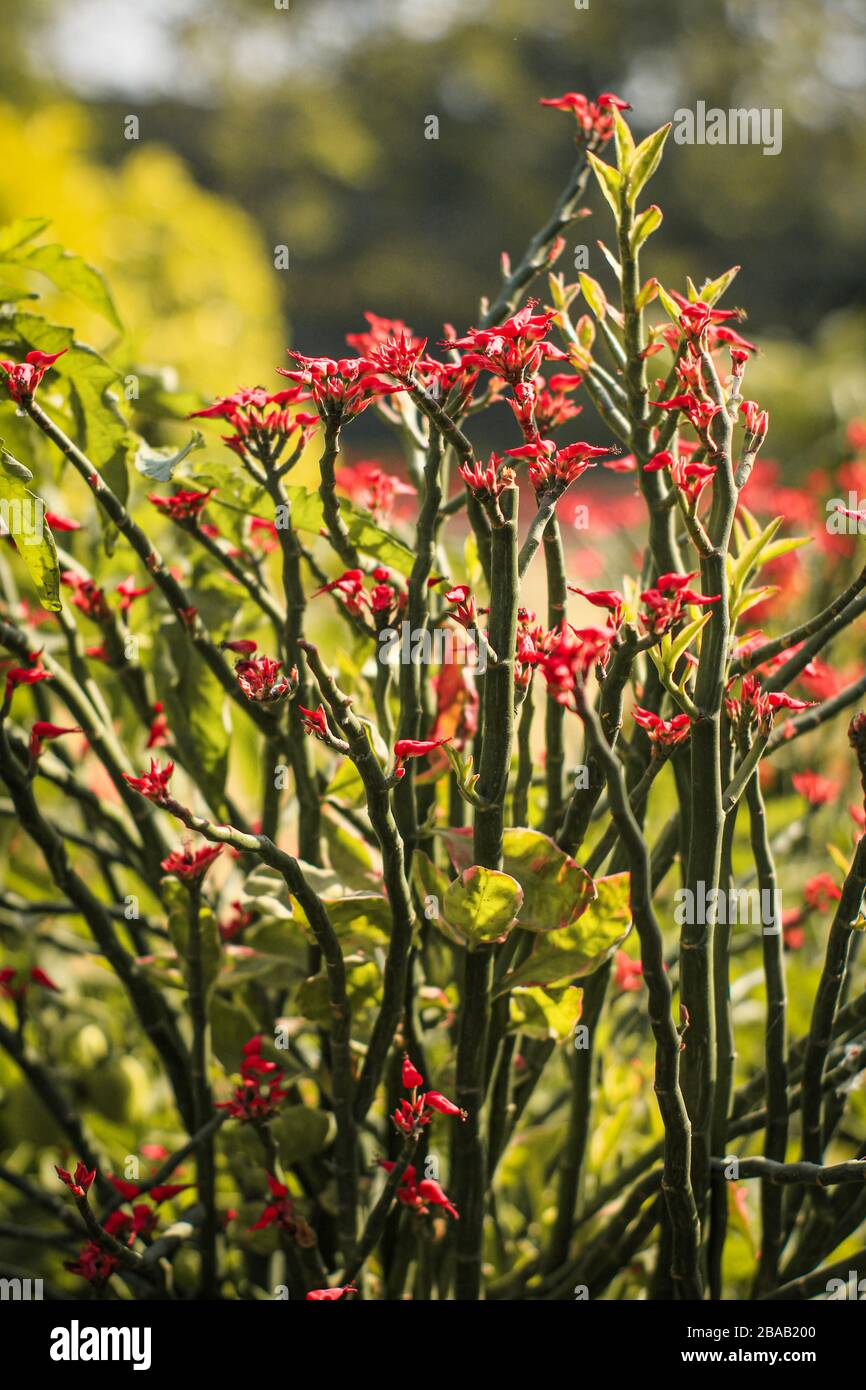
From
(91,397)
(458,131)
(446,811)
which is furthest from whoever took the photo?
(458,131)

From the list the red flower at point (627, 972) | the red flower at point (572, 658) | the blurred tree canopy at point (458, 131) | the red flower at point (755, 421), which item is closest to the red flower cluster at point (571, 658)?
the red flower at point (572, 658)

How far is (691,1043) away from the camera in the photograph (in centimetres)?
50

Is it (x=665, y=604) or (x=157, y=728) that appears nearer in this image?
(x=665, y=604)

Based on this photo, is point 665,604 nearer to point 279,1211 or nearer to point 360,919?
point 360,919

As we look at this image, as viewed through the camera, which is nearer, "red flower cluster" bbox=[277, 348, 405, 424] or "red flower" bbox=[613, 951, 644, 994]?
"red flower cluster" bbox=[277, 348, 405, 424]

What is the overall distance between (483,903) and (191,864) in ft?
0.47

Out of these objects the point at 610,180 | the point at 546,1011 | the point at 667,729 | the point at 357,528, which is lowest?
the point at 546,1011

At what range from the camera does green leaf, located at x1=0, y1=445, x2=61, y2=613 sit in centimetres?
47

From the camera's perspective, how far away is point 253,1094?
538 mm

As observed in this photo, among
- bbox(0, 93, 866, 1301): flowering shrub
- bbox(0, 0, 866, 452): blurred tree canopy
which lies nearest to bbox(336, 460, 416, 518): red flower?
bbox(0, 93, 866, 1301): flowering shrub

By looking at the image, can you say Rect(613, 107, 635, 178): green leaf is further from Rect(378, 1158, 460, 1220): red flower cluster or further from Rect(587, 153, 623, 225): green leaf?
Rect(378, 1158, 460, 1220): red flower cluster

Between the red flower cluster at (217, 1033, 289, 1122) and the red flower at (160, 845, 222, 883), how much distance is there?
9 cm

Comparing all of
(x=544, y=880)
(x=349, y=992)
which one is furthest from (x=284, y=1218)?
(x=544, y=880)

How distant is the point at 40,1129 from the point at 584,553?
854mm
